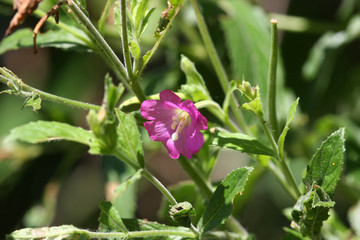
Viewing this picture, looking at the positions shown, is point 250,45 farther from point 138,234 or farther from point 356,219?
point 138,234

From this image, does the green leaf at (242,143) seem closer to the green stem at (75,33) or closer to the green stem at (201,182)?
the green stem at (201,182)

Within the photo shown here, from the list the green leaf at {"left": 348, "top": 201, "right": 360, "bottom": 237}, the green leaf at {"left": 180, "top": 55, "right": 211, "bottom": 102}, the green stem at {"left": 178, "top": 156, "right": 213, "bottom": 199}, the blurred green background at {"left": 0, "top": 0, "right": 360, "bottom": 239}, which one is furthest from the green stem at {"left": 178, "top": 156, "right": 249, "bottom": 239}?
the green leaf at {"left": 348, "top": 201, "right": 360, "bottom": 237}

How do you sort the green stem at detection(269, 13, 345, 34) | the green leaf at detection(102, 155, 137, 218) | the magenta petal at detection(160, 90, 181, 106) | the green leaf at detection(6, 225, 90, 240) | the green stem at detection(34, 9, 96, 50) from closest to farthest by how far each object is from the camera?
the green leaf at detection(6, 225, 90, 240), the magenta petal at detection(160, 90, 181, 106), the green stem at detection(34, 9, 96, 50), the green leaf at detection(102, 155, 137, 218), the green stem at detection(269, 13, 345, 34)

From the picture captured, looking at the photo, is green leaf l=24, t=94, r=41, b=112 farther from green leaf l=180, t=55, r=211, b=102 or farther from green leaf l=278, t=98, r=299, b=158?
Answer: green leaf l=278, t=98, r=299, b=158

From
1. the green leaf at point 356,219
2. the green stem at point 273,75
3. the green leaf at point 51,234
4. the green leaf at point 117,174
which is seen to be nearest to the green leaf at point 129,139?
the green leaf at point 51,234

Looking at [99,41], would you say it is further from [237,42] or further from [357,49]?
[357,49]

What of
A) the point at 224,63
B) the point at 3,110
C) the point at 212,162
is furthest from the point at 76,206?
the point at 212,162

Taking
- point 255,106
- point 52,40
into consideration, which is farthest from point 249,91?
point 52,40
